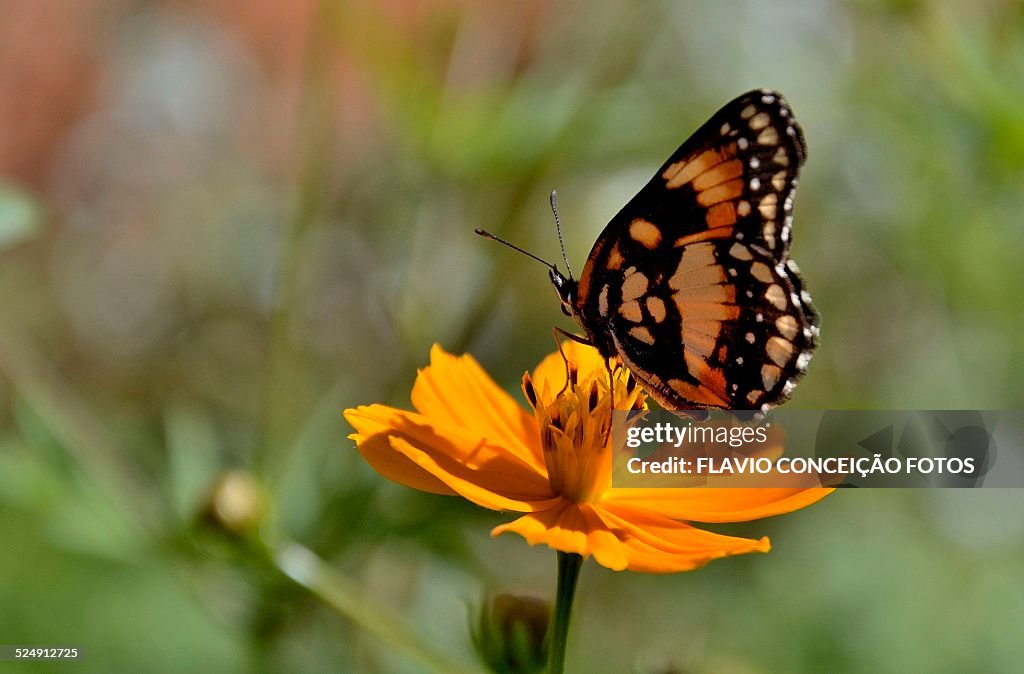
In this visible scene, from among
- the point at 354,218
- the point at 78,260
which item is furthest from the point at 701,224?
the point at 78,260

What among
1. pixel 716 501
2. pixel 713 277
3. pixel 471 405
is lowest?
pixel 716 501

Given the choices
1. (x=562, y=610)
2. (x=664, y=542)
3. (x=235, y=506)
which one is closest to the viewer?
(x=562, y=610)

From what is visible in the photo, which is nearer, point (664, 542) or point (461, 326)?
point (664, 542)

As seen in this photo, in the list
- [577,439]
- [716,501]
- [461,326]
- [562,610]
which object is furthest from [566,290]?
[461,326]

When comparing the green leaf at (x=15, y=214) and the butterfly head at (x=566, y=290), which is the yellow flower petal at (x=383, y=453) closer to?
the butterfly head at (x=566, y=290)

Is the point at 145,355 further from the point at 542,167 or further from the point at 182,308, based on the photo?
the point at 542,167

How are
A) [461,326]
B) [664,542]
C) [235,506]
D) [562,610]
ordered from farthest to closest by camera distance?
[461,326], [235,506], [664,542], [562,610]

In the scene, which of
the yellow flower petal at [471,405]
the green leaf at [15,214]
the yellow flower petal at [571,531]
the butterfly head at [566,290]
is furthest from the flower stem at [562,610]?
the green leaf at [15,214]

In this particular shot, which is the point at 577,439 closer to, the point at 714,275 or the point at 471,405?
the point at 471,405
